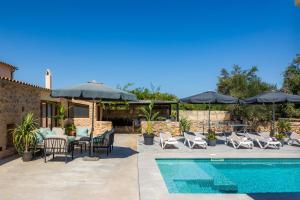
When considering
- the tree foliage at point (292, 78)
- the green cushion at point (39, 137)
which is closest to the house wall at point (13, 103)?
the green cushion at point (39, 137)

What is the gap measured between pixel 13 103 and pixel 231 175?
9142mm

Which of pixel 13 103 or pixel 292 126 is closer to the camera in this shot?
pixel 13 103

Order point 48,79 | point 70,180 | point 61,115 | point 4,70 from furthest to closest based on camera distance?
1. point 4,70
2. point 48,79
3. point 61,115
4. point 70,180

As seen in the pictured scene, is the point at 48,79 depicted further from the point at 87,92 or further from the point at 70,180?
the point at 70,180

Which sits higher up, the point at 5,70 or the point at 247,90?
the point at 5,70

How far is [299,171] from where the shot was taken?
1055 centimetres

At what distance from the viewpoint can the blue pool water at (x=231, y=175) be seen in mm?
8125

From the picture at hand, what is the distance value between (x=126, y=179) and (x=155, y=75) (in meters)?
26.4

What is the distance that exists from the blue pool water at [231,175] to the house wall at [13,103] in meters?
6.15

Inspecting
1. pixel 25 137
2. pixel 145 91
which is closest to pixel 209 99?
pixel 25 137

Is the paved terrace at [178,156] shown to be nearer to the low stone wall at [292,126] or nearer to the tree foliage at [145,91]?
the low stone wall at [292,126]

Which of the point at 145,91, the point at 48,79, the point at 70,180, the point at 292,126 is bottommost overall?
the point at 70,180

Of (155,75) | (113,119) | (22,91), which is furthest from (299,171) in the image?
(155,75)

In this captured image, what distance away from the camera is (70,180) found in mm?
8039
